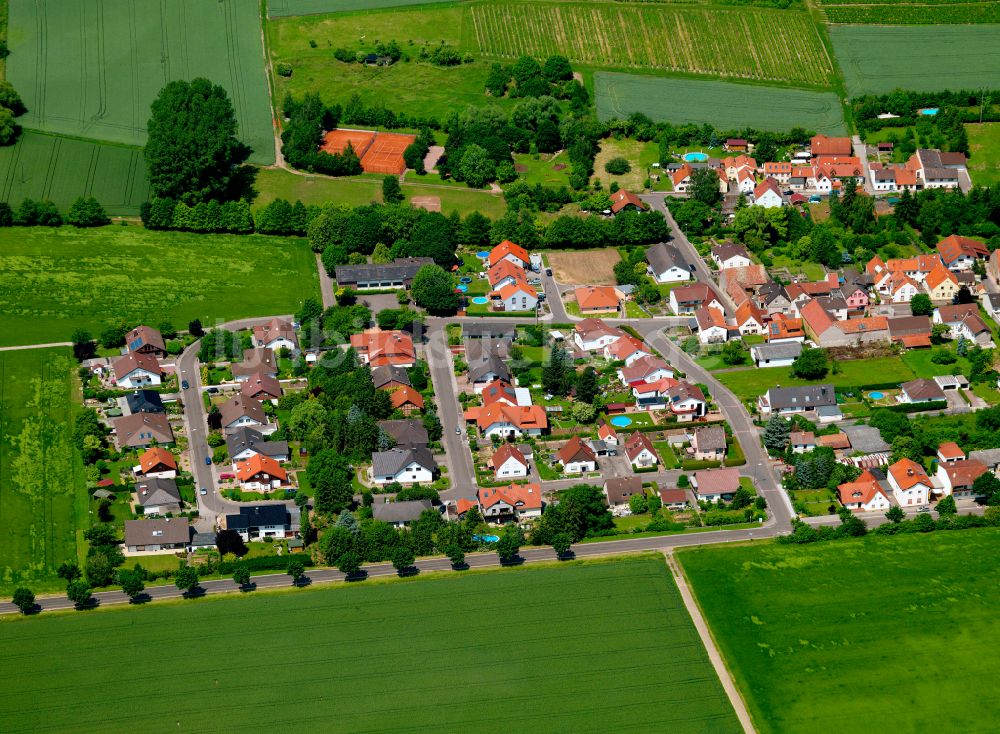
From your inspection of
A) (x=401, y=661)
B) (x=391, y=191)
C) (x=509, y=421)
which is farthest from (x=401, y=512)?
(x=391, y=191)

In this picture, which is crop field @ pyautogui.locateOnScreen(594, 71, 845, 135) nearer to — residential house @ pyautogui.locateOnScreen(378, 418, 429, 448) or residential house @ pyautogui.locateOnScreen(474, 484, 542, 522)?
residential house @ pyautogui.locateOnScreen(378, 418, 429, 448)

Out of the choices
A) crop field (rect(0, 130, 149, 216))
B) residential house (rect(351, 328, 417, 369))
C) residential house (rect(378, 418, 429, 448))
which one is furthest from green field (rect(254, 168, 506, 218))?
residential house (rect(378, 418, 429, 448))

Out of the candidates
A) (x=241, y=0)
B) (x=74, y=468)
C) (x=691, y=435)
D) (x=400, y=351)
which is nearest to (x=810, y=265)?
(x=691, y=435)

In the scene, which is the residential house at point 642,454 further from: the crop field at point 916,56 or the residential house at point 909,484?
the crop field at point 916,56

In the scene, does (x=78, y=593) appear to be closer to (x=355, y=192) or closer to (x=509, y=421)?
(x=509, y=421)

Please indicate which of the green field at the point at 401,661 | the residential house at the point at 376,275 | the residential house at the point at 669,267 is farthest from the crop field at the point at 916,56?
the green field at the point at 401,661

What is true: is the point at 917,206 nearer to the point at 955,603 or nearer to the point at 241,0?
the point at 955,603
